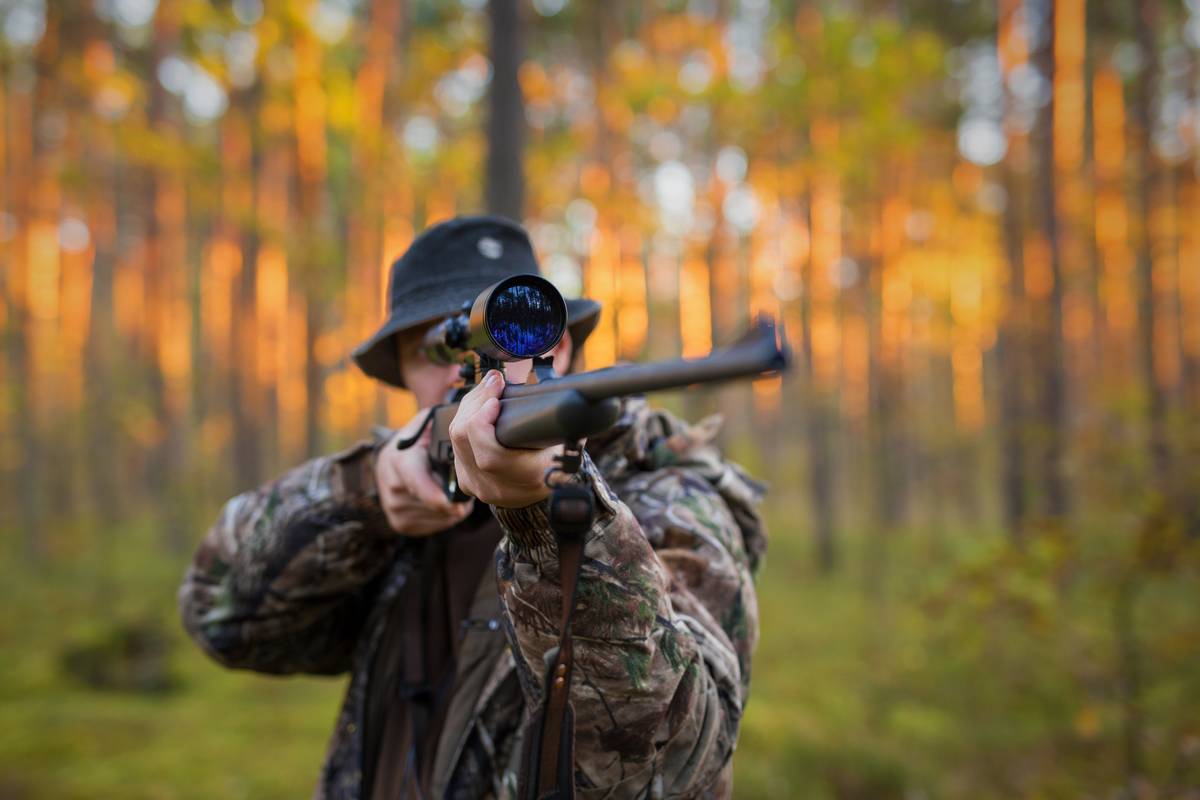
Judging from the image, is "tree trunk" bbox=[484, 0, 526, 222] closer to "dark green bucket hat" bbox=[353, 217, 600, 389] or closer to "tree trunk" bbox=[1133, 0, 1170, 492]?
"dark green bucket hat" bbox=[353, 217, 600, 389]

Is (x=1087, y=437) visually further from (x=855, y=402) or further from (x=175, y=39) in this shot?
(x=855, y=402)

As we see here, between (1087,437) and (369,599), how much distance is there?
16.9 feet

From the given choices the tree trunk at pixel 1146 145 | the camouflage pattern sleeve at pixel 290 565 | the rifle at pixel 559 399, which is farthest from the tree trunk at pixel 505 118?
the tree trunk at pixel 1146 145

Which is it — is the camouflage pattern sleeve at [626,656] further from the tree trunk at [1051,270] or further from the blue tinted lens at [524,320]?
the tree trunk at [1051,270]

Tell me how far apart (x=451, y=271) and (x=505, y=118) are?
13.9 ft

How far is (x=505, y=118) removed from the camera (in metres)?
5.93

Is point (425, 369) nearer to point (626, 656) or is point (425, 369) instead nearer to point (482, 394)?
point (482, 394)

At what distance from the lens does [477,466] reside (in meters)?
1.24

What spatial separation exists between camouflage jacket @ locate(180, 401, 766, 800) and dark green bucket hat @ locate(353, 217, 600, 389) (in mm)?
307

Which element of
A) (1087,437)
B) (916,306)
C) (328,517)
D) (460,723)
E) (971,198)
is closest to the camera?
(460,723)

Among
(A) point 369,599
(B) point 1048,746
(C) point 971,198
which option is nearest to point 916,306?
(C) point 971,198

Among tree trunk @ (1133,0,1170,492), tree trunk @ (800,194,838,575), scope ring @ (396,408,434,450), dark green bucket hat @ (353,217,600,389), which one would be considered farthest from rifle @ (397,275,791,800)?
tree trunk @ (1133,0,1170,492)

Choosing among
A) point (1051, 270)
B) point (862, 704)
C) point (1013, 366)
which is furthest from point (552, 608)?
point (1013, 366)

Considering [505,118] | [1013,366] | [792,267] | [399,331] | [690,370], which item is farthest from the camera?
[1013,366]
